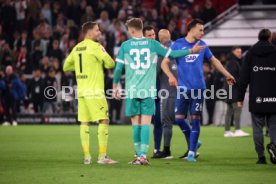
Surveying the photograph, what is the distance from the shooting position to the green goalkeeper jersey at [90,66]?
13.6m

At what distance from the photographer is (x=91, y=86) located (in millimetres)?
13641

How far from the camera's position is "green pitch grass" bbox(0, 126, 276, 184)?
1127cm

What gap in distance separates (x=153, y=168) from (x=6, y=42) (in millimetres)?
22095

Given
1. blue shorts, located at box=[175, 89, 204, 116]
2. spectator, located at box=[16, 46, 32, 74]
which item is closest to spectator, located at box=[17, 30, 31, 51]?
spectator, located at box=[16, 46, 32, 74]

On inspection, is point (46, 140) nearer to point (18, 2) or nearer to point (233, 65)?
point (233, 65)

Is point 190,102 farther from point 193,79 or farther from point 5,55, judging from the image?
point 5,55

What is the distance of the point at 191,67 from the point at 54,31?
789 inches

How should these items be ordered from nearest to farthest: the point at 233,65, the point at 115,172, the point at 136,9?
the point at 115,172 → the point at 233,65 → the point at 136,9

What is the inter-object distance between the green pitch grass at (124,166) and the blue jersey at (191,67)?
1459 millimetres

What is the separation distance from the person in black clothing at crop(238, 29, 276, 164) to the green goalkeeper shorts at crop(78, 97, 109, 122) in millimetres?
2473

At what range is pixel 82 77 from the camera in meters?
13.8

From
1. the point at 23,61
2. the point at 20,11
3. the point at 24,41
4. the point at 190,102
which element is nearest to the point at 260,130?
the point at 190,102

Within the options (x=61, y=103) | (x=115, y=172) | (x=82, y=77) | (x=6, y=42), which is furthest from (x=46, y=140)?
(x=6, y=42)

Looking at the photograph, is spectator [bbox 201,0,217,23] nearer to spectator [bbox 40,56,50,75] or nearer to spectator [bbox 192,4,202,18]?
spectator [bbox 192,4,202,18]
